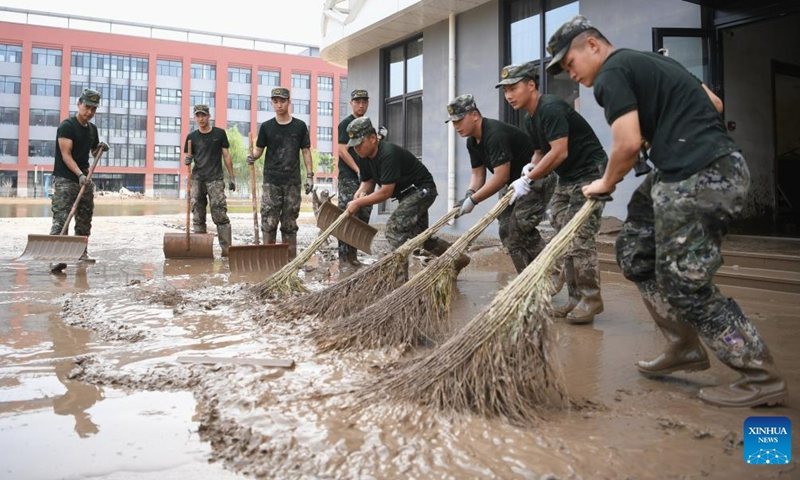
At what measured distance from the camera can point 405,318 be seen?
131 inches

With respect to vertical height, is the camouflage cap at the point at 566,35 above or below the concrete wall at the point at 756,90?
below

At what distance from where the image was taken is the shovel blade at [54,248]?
245 inches

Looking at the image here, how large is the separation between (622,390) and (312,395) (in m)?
1.37

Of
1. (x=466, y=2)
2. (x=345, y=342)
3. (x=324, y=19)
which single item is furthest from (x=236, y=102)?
(x=345, y=342)

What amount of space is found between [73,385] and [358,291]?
1.90m

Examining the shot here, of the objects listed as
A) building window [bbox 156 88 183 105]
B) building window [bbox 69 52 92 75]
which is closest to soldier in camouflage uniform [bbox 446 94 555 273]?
building window [bbox 156 88 183 105]

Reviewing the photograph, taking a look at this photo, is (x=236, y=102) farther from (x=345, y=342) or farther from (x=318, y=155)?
(x=345, y=342)

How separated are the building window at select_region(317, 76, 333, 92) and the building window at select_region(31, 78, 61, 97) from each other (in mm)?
21865

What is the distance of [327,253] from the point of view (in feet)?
27.1

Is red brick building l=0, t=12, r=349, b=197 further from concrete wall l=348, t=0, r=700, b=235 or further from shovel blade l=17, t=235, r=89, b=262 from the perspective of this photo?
shovel blade l=17, t=235, r=89, b=262

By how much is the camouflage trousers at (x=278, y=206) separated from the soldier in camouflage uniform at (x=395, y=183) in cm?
173

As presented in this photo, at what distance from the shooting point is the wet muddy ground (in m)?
1.88

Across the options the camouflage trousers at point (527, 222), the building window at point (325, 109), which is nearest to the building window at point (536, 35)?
the camouflage trousers at point (527, 222)

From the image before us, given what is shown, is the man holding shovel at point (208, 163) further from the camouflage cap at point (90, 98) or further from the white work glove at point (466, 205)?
the white work glove at point (466, 205)
